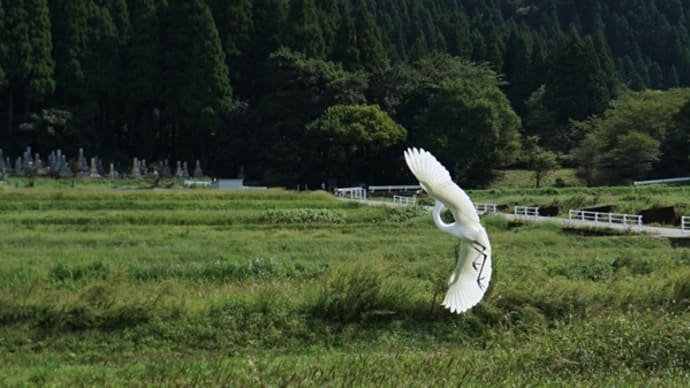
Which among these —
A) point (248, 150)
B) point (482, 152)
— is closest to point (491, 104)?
point (482, 152)

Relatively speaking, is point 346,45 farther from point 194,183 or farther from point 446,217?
point 446,217

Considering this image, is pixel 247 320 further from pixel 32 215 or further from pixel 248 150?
pixel 248 150

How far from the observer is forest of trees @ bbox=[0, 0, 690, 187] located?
160 feet

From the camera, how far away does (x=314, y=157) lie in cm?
5075

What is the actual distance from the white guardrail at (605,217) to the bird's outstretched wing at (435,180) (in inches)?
689

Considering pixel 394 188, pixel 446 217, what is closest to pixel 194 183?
pixel 394 188

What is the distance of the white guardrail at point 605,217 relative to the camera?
2673 cm

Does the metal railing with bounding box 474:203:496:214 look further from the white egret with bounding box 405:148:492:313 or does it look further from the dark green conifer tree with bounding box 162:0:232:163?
the dark green conifer tree with bounding box 162:0:232:163

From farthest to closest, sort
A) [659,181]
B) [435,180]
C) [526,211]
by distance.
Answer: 1. [659,181]
2. [526,211]
3. [435,180]

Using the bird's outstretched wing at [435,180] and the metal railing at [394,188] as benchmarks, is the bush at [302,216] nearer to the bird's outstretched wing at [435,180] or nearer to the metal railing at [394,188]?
the metal railing at [394,188]

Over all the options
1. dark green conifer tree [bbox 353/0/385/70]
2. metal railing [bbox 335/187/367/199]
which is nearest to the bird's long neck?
metal railing [bbox 335/187/367/199]

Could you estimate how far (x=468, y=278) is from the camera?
990cm

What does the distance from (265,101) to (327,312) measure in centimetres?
4016

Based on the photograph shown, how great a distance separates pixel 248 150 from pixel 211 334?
3864cm
